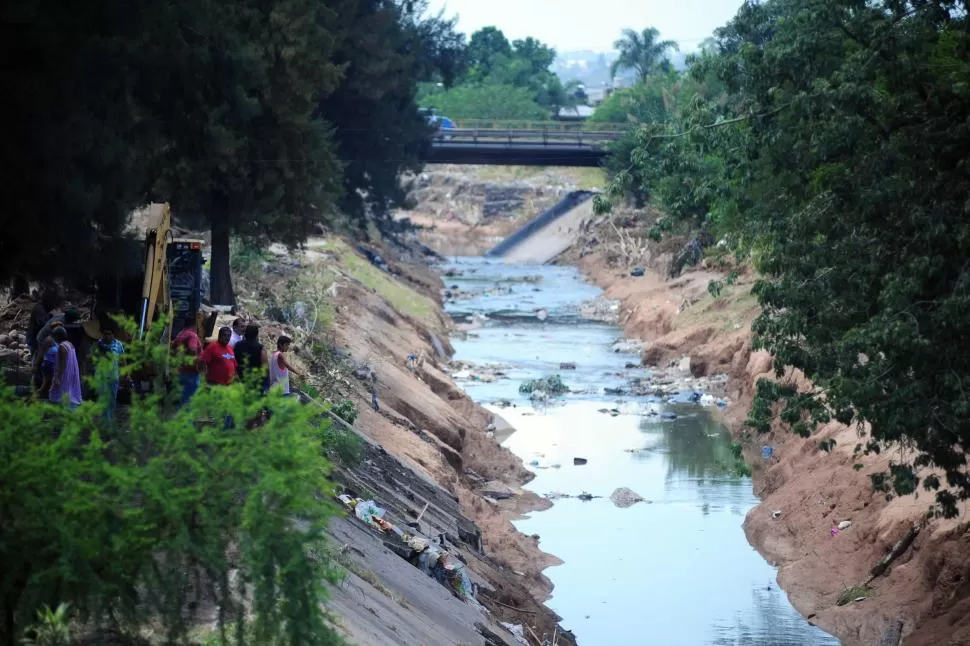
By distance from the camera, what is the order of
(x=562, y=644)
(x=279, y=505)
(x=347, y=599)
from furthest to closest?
(x=562, y=644), (x=347, y=599), (x=279, y=505)

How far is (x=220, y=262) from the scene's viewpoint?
31.5m

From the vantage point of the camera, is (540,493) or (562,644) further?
(540,493)

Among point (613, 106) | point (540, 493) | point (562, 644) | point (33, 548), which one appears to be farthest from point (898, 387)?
point (613, 106)

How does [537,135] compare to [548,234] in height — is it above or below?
above

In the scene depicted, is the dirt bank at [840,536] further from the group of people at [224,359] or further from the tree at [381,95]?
the tree at [381,95]

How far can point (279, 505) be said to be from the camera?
8969mm

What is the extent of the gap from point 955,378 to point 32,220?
38.2 feet

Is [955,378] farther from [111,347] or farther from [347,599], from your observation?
[111,347]

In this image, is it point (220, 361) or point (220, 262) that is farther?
point (220, 262)

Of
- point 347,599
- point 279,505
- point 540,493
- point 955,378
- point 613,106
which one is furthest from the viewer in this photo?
point 613,106

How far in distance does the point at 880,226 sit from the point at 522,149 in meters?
57.6

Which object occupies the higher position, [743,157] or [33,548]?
[743,157]

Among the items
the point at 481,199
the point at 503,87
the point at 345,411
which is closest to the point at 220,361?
the point at 345,411

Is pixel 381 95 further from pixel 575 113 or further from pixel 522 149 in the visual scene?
pixel 575 113
